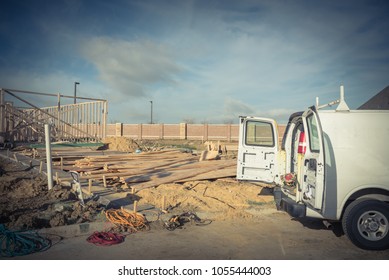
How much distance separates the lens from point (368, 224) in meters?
4.94

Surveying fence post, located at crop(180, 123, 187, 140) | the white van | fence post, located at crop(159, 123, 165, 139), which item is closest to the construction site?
the white van

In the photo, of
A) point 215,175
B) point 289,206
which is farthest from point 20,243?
point 215,175

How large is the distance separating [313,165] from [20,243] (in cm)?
482

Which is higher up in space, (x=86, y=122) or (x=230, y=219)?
(x=86, y=122)

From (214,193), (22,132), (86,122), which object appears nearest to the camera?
(214,193)

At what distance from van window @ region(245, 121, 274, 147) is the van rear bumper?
3.99ft

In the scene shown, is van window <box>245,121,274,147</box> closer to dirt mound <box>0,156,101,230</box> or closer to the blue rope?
dirt mound <box>0,156,101,230</box>

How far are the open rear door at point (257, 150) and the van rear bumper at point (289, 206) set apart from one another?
74cm

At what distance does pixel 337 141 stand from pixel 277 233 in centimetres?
199

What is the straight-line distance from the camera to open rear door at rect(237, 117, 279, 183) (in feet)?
23.7

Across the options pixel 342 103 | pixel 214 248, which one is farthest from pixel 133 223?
pixel 342 103

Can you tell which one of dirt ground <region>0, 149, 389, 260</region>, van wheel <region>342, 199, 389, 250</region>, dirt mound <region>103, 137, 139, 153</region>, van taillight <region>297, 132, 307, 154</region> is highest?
van taillight <region>297, 132, 307, 154</region>

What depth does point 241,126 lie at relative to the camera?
7316 mm

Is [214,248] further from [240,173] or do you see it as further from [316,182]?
[240,173]
